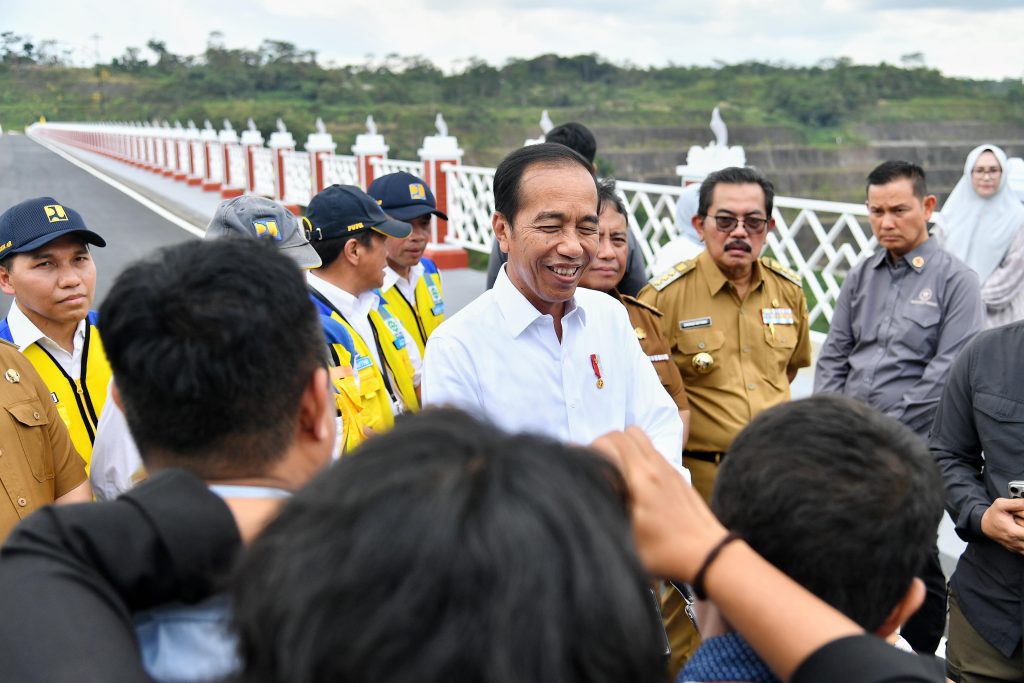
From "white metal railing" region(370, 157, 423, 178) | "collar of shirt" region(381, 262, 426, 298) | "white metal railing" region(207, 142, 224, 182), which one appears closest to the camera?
"collar of shirt" region(381, 262, 426, 298)

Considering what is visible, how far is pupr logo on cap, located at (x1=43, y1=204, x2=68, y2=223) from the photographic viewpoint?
8.29ft

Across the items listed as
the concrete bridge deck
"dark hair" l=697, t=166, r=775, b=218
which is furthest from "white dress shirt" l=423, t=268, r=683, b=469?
the concrete bridge deck

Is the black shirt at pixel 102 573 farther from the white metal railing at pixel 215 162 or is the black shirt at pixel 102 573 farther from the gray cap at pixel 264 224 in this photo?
the white metal railing at pixel 215 162

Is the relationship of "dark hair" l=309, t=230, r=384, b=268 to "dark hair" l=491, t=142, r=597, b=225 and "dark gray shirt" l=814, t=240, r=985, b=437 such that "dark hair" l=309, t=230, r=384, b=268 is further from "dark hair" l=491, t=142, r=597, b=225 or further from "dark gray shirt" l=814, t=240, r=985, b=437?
"dark gray shirt" l=814, t=240, r=985, b=437

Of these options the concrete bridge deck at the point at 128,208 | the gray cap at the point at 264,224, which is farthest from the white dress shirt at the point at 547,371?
the concrete bridge deck at the point at 128,208

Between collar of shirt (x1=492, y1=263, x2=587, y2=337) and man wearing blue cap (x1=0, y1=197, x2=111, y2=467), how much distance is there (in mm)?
1052

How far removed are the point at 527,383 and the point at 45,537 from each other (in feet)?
4.36

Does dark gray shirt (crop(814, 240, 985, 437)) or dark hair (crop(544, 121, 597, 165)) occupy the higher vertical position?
dark hair (crop(544, 121, 597, 165))

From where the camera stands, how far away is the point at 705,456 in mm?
3037

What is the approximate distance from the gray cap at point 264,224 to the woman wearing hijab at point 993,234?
4.10m

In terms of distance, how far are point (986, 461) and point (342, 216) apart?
195 centimetres

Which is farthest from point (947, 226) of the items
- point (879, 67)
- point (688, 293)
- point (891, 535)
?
point (879, 67)

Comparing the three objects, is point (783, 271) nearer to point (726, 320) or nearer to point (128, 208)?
point (726, 320)

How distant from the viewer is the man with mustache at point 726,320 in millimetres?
3027
